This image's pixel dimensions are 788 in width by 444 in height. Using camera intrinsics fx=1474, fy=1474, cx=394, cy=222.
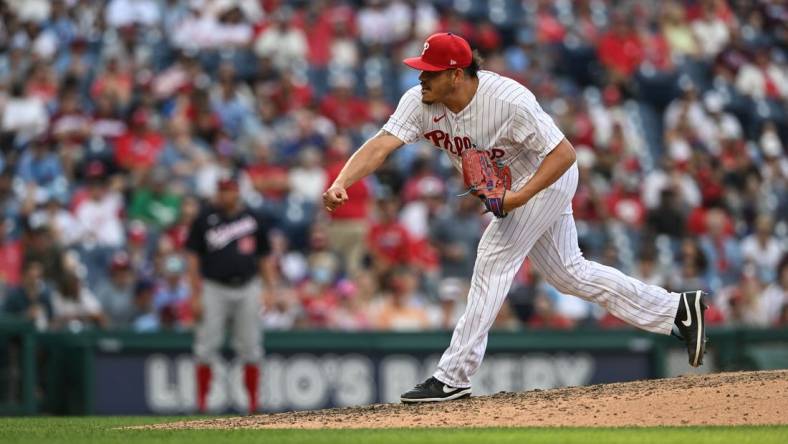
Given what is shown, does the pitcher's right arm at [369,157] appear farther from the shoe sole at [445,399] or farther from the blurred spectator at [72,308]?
the blurred spectator at [72,308]

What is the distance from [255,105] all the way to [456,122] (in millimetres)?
8749

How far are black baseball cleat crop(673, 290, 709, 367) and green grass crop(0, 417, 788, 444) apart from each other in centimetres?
89

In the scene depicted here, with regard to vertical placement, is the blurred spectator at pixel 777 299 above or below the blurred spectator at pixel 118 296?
below

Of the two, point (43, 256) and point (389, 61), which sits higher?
point (389, 61)

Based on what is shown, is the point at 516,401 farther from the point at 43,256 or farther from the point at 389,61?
the point at 389,61

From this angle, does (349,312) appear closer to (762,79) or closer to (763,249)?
(763,249)

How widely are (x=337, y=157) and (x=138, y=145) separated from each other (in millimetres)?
1978

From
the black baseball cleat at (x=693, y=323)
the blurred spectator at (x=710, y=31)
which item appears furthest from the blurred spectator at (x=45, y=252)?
the blurred spectator at (x=710, y=31)

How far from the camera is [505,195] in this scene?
706 centimetres

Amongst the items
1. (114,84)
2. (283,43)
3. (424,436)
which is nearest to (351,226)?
(114,84)

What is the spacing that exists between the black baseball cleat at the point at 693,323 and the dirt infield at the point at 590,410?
0.58ft

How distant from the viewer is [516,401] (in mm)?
7430

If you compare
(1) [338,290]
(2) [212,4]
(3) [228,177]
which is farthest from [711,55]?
(3) [228,177]

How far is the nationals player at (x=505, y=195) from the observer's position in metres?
7.08
